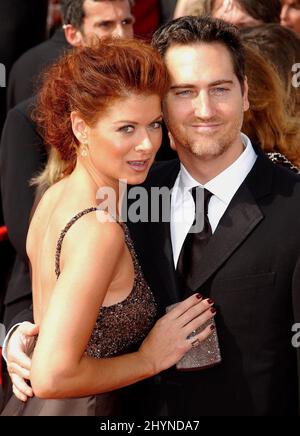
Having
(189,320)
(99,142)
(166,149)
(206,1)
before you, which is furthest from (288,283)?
(206,1)

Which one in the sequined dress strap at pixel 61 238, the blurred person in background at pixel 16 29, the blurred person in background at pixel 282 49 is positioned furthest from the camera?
the blurred person in background at pixel 16 29

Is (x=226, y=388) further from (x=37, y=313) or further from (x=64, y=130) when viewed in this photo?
(x=64, y=130)

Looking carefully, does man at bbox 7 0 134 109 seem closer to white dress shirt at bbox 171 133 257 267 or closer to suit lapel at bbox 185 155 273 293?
white dress shirt at bbox 171 133 257 267

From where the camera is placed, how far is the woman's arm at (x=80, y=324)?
2902 millimetres

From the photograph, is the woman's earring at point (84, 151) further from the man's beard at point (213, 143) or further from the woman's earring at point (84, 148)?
the man's beard at point (213, 143)

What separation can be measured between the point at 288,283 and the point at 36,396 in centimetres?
91

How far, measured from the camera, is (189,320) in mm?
3227

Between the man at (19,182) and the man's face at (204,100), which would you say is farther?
the man at (19,182)

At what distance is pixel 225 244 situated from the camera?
10.7ft

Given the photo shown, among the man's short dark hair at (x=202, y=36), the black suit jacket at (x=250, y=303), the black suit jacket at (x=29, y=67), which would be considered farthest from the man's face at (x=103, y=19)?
the black suit jacket at (x=250, y=303)

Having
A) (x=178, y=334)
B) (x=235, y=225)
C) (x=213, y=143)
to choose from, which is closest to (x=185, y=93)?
(x=213, y=143)

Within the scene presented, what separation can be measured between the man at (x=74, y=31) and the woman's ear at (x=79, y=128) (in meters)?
1.99

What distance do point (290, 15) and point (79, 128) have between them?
2870 millimetres

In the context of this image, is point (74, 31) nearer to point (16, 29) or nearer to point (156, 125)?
point (16, 29)
